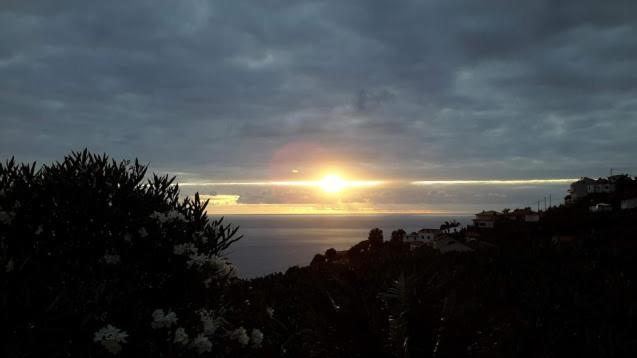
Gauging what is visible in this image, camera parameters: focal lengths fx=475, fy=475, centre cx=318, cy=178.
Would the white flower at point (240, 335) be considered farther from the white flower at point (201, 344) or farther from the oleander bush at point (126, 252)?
the white flower at point (201, 344)

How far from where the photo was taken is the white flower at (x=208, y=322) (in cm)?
637

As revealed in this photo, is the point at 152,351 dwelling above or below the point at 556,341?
above

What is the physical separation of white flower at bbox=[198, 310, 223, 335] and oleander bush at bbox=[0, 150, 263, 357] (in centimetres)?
1

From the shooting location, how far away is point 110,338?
16.9ft

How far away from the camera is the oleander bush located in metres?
5.86

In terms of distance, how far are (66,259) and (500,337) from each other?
23.7 feet

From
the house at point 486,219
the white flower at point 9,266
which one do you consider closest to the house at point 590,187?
the house at point 486,219

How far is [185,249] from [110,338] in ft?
6.03

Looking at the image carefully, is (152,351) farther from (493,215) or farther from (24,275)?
(493,215)

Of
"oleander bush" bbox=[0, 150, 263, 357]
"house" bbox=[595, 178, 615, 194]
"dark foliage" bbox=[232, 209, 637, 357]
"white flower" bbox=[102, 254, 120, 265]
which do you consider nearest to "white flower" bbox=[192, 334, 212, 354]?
"oleander bush" bbox=[0, 150, 263, 357]

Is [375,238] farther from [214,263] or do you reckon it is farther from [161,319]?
[161,319]

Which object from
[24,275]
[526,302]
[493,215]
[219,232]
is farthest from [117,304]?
[493,215]

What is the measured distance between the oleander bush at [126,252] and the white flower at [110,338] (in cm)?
2

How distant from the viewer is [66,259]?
6496 millimetres
